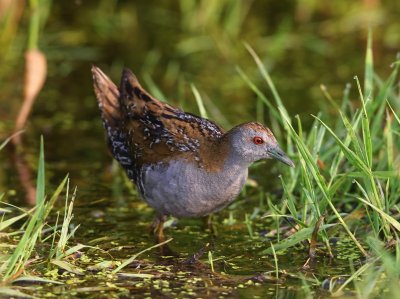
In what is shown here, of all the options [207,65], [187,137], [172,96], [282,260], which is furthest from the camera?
[207,65]

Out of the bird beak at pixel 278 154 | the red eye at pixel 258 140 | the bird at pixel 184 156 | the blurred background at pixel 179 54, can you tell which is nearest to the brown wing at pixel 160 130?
the bird at pixel 184 156

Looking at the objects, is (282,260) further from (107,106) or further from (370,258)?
(107,106)

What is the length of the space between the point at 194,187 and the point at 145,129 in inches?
28.4

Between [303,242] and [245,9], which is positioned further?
[245,9]

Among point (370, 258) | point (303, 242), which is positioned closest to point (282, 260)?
point (303, 242)

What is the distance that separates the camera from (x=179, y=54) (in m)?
10.1

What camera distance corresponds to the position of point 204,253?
5941mm

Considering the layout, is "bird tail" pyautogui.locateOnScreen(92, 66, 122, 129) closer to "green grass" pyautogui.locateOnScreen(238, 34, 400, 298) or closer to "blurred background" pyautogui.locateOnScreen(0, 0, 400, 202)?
"blurred background" pyautogui.locateOnScreen(0, 0, 400, 202)

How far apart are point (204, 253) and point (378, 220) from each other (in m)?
1.13

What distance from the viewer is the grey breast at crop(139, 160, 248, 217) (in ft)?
19.5

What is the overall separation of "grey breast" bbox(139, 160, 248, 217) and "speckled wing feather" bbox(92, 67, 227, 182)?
0.07 metres

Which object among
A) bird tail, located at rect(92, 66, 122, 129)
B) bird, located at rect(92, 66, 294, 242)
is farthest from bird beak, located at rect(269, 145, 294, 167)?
bird tail, located at rect(92, 66, 122, 129)

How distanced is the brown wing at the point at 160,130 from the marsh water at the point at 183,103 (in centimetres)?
55

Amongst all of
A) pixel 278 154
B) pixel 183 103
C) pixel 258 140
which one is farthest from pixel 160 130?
pixel 183 103
